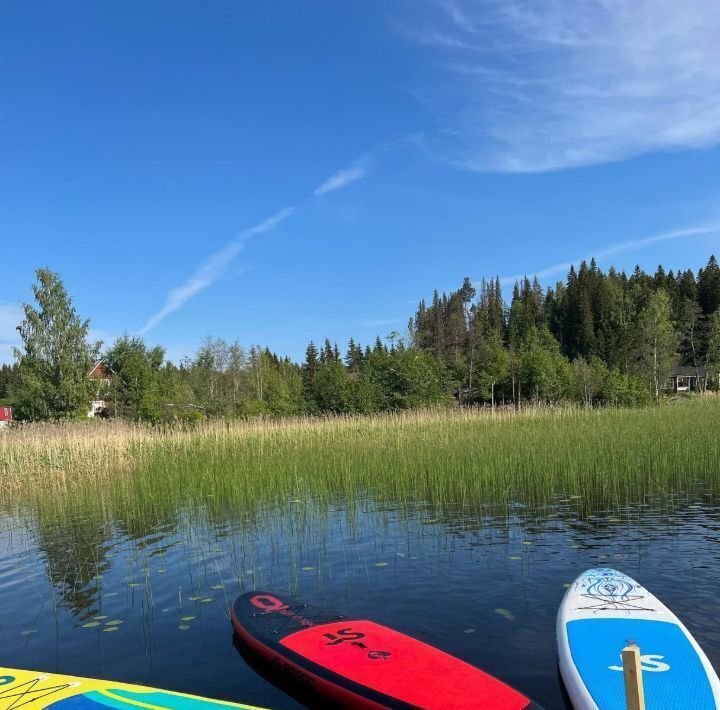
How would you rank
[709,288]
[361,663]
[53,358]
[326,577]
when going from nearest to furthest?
1. [361,663]
2. [326,577]
3. [53,358]
4. [709,288]

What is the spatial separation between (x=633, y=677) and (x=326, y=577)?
4.82 metres

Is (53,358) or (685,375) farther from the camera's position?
(685,375)

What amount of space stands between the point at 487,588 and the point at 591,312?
7422 centimetres

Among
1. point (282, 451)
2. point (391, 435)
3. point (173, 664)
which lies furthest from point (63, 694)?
point (391, 435)

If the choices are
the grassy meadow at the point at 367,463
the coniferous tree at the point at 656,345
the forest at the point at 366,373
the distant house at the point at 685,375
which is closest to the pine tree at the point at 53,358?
the forest at the point at 366,373

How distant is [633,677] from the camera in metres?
2.10

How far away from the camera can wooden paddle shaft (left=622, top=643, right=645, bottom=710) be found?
81.3 inches

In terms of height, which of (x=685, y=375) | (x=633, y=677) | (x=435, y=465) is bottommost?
(x=435, y=465)

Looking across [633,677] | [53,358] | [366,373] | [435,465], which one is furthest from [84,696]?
[366,373]

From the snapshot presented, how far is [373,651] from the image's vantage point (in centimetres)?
409

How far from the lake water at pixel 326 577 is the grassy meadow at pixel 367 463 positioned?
0.95 meters

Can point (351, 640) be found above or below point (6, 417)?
below

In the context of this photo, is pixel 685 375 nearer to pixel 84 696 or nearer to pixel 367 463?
pixel 367 463

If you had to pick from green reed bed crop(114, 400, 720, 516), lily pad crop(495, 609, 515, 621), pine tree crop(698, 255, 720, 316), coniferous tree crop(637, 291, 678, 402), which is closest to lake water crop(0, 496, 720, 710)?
lily pad crop(495, 609, 515, 621)
